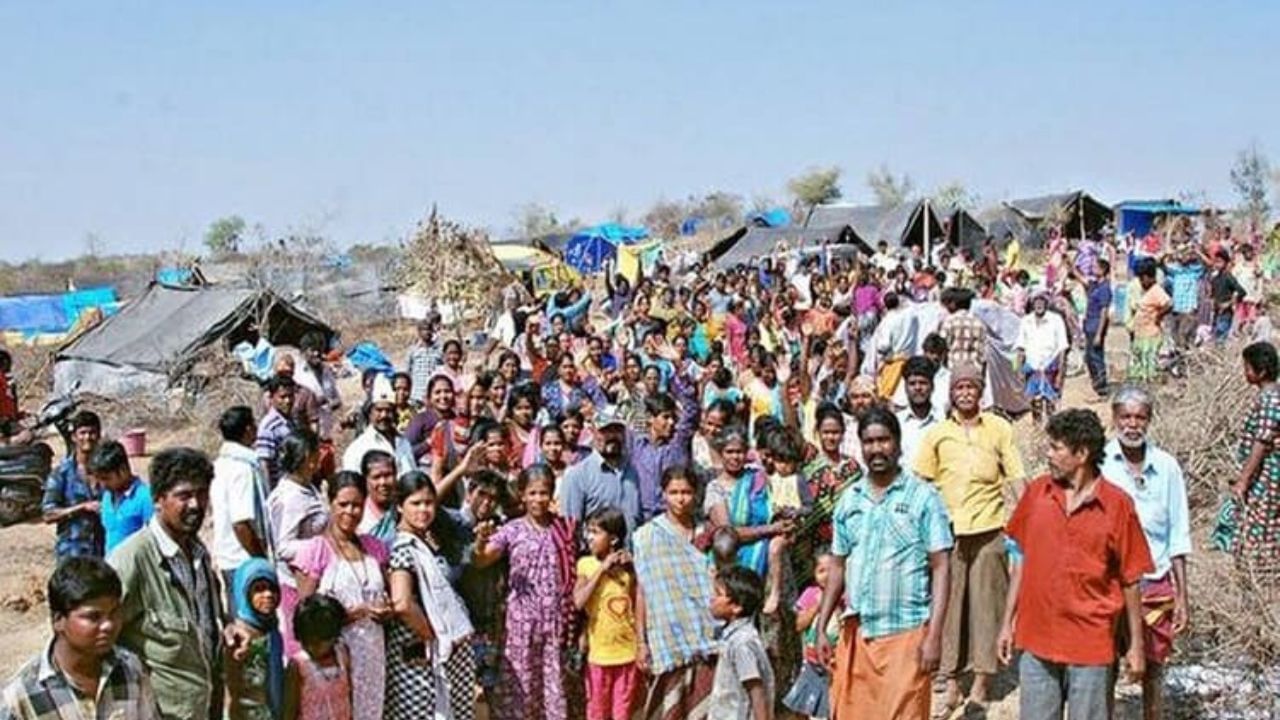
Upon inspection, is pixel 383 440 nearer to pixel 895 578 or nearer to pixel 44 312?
pixel 895 578

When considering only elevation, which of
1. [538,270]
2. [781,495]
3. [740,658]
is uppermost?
[538,270]

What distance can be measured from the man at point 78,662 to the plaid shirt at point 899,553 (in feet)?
8.47

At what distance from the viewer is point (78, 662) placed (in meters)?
3.58

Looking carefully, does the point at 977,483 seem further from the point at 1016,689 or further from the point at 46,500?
the point at 46,500

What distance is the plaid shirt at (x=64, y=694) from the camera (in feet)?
11.5

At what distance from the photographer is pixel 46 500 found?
703 cm

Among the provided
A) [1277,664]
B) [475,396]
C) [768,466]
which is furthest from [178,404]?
[1277,664]

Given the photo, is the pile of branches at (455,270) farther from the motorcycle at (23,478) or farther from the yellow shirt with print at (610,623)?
the yellow shirt with print at (610,623)

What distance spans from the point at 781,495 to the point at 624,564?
83 centimetres

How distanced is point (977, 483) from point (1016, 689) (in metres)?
1.22

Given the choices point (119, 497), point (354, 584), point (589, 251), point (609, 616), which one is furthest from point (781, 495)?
point (589, 251)

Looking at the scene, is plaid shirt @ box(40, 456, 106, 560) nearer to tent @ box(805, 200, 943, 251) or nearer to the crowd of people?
the crowd of people

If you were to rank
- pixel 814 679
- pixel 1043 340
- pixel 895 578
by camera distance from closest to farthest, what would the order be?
pixel 895 578
pixel 814 679
pixel 1043 340

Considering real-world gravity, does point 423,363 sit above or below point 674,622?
above
